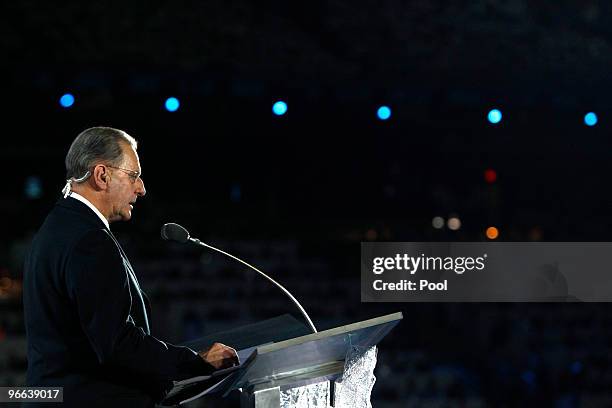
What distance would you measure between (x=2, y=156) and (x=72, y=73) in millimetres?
3348

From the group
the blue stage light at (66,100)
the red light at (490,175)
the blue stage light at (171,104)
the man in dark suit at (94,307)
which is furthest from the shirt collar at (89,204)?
the red light at (490,175)

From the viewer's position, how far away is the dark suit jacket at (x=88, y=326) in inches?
50.9

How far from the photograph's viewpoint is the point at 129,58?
566cm

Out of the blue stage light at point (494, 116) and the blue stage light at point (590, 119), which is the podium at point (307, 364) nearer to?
the blue stage light at point (494, 116)

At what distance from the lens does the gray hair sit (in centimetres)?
140

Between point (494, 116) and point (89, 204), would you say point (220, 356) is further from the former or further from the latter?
point (494, 116)

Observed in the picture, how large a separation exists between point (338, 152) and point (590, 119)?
311cm

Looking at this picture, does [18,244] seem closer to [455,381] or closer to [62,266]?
[455,381]

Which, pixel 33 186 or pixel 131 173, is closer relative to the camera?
pixel 131 173

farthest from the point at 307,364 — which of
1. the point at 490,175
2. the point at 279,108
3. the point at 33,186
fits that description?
the point at 33,186

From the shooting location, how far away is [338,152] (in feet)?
26.3

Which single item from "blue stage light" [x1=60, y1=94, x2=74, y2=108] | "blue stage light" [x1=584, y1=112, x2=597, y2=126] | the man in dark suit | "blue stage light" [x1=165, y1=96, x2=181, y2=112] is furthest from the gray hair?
"blue stage light" [x1=584, y1=112, x2=597, y2=126]

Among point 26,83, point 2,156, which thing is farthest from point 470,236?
point 2,156

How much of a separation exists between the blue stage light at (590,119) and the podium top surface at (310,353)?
418cm
